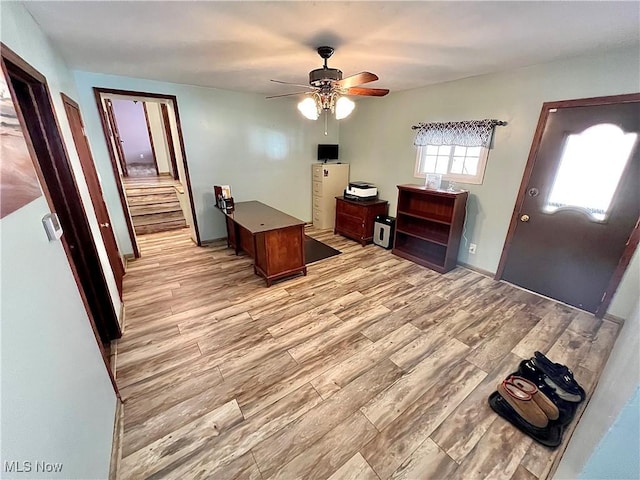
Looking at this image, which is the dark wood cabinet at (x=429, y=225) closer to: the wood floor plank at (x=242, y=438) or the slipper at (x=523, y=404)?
the slipper at (x=523, y=404)

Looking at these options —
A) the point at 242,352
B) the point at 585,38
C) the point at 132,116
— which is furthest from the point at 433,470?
the point at 132,116

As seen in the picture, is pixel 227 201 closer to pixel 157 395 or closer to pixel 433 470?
pixel 157 395

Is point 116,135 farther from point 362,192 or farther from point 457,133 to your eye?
point 457,133

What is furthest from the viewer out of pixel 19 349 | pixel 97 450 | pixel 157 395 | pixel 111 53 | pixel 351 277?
pixel 351 277

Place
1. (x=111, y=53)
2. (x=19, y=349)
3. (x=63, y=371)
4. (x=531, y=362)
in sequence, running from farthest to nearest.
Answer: (x=111, y=53), (x=531, y=362), (x=63, y=371), (x=19, y=349)

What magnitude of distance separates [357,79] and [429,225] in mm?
2348

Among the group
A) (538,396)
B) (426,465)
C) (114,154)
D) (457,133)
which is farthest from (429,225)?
(114,154)

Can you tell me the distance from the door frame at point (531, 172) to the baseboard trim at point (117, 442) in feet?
12.4

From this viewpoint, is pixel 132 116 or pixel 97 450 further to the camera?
pixel 132 116

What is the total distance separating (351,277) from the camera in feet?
10.5

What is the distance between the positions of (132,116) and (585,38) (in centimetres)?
880

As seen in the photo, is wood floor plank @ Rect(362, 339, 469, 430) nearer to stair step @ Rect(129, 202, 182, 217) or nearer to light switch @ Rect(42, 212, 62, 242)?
light switch @ Rect(42, 212, 62, 242)

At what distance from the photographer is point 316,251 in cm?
396

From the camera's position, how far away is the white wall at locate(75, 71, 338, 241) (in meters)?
3.18
